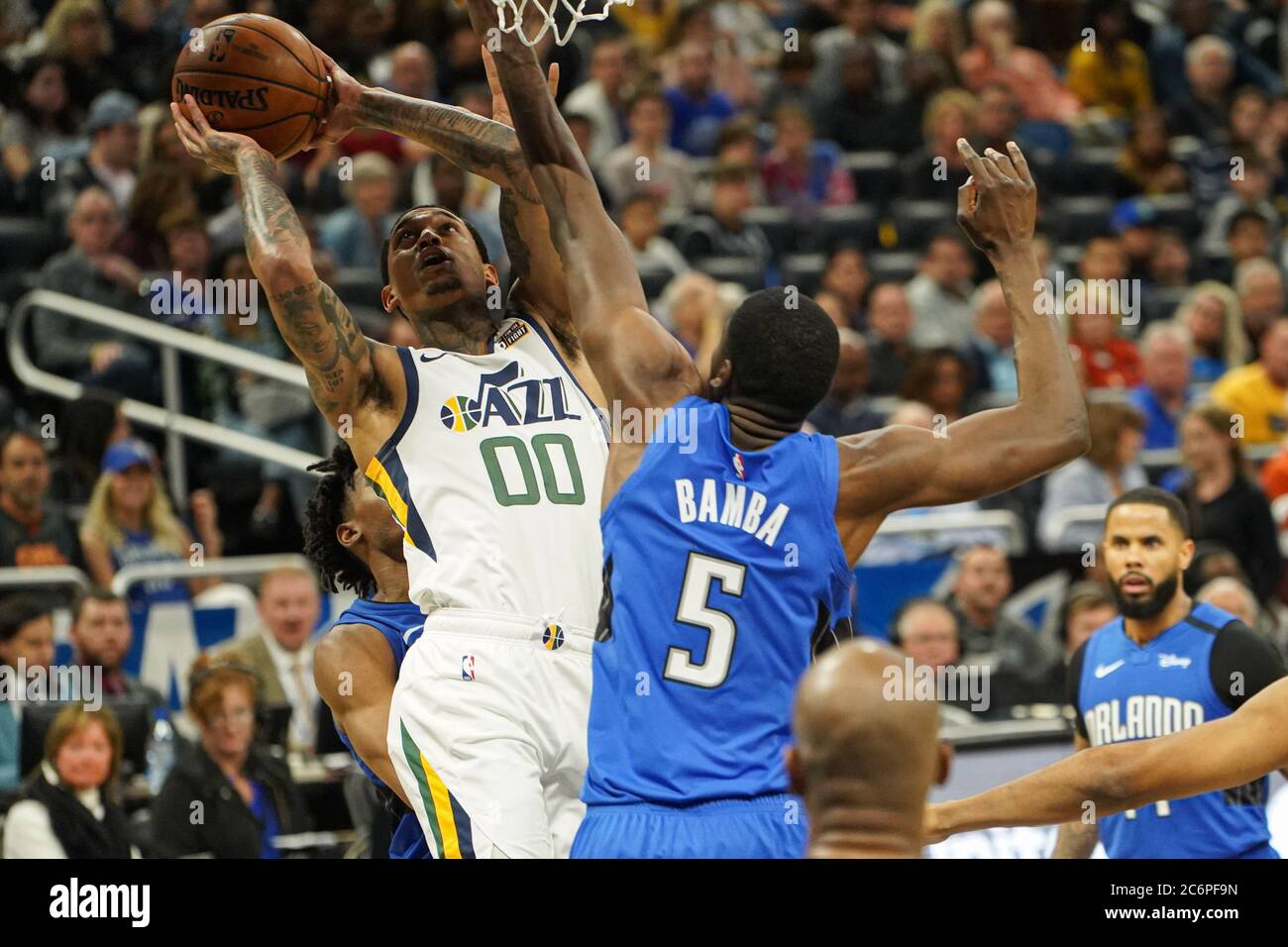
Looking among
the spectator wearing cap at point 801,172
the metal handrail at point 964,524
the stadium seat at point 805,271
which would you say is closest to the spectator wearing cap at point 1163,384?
the metal handrail at point 964,524

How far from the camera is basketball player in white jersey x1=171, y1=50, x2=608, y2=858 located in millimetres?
4895

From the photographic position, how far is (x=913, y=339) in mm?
11117

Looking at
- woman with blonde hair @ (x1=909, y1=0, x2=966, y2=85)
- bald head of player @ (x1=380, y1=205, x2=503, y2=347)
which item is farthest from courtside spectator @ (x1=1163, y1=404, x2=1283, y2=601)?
bald head of player @ (x1=380, y1=205, x2=503, y2=347)

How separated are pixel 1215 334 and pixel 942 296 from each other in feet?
5.35

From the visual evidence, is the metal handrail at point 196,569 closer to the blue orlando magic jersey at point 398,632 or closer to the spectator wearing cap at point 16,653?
the spectator wearing cap at point 16,653

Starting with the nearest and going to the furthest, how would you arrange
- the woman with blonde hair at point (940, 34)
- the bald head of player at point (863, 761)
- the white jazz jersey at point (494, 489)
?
the bald head of player at point (863, 761) → the white jazz jersey at point (494, 489) → the woman with blonde hair at point (940, 34)

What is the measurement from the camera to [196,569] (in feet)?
28.0

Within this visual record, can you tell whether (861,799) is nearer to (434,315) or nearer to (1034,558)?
(434,315)

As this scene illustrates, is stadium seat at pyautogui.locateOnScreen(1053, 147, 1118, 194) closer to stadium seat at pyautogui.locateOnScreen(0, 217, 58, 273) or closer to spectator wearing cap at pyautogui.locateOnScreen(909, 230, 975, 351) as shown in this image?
spectator wearing cap at pyautogui.locateOnScreen(909, 230, 975, 351)

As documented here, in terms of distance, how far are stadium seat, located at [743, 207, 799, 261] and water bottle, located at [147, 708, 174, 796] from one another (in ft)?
17.9

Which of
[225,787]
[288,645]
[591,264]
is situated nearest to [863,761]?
[591,264]

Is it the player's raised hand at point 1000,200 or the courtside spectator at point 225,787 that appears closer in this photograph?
the player's raised hand at point 1000,200

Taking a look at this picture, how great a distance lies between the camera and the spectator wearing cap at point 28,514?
866cm

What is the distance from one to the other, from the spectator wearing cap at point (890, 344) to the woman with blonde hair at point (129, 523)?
12.5 ft
